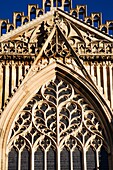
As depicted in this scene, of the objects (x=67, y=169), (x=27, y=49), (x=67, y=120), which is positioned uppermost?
(x=27, y=49)

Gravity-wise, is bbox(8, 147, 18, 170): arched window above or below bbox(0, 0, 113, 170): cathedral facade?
below

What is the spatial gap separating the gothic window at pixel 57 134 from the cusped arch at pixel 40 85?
0.17m

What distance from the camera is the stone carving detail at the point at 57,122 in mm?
25719

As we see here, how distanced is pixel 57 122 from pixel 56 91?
134cm

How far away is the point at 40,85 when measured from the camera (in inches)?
1057

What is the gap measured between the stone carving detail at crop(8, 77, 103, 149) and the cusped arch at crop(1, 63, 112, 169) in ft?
0.60

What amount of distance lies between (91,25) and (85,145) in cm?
513

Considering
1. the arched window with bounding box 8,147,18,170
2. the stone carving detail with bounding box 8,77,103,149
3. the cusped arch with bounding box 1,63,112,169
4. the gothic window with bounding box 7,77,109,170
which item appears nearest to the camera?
the arched window with bounding box 8,147,18,170

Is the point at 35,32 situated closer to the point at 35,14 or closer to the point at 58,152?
the point at 35,14

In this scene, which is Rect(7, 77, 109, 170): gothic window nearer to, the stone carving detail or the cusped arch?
the stone carving detail

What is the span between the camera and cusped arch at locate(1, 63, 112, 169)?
2589 cm

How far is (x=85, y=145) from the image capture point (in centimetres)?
2566

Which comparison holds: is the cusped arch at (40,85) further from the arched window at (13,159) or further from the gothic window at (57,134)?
the arched window at (13,159)

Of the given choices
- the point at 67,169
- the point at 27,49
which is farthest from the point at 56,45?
the point at 67,169
